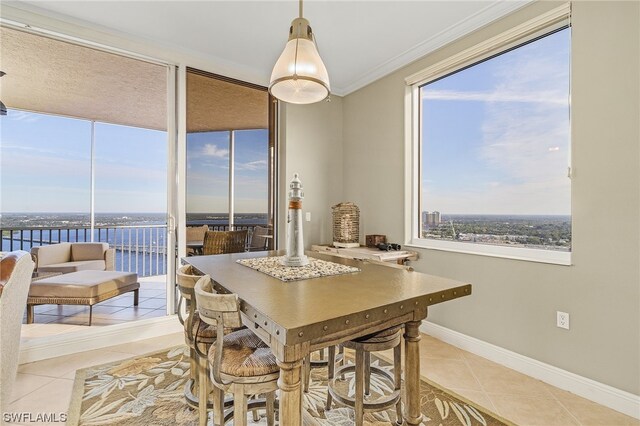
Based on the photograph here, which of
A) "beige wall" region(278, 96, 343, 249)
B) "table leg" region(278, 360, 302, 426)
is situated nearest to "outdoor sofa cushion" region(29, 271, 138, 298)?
"beige wall" region(278, 96, 343, 249)

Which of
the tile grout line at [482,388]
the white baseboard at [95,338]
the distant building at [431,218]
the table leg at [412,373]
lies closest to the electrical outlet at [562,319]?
the tile grout line at [482,388]

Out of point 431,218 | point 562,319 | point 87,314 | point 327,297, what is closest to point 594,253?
point 562,319

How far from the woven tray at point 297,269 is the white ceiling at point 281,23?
1.96 m

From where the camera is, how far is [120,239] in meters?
5.41

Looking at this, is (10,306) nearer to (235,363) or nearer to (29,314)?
(235,363)

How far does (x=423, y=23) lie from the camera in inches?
102

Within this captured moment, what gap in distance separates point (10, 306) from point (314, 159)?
9.96 ft

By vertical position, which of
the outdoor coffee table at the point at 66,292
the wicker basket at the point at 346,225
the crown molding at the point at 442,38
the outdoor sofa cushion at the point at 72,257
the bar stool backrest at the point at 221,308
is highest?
the crown molding at the point at 442,38

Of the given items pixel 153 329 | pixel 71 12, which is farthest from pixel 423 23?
pixel 153 329

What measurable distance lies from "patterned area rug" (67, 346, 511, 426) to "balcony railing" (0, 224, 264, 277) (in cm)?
280

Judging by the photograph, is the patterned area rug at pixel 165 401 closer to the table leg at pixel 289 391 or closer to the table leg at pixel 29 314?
the table leg at pixel 289 391

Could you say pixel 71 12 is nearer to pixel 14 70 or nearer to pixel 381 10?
pixel 14 70

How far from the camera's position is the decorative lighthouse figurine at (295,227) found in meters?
1.71

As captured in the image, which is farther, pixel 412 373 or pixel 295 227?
pixel 295 227
